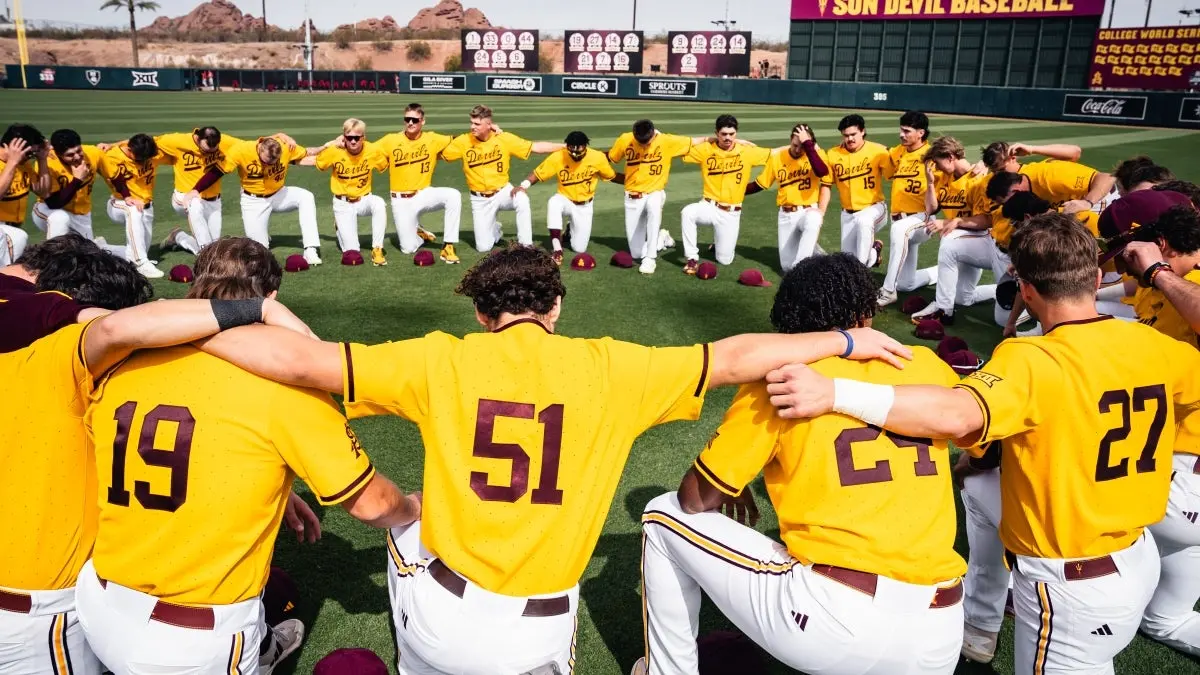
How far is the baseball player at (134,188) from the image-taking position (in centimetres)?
1059

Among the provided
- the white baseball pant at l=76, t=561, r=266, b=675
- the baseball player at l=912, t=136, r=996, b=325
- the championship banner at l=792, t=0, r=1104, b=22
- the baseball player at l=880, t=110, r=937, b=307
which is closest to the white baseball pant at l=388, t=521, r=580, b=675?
the white baseball pant at l=76, t=561, r=266, b=675

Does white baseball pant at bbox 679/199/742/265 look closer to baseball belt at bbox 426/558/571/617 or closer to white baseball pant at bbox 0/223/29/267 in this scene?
white baseball pant at bbox 0/223/29/267

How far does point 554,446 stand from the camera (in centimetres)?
286

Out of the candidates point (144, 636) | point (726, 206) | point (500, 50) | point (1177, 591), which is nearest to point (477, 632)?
point (144, 636)

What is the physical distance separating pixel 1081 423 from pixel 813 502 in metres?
1.06

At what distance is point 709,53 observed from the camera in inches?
1971

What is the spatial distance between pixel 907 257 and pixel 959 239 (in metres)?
1.19

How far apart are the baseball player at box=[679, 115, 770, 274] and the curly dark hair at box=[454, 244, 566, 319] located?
867 centimetres

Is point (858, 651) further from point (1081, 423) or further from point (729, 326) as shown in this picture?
point (729, 326)

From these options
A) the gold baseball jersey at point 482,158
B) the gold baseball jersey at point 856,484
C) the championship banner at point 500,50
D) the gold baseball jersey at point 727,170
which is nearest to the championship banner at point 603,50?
the championship banner at point 500,50

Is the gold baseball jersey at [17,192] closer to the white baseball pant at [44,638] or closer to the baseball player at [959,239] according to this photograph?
the white baseball pant at [44,638]

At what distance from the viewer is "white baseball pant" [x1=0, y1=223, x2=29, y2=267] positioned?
360 inches

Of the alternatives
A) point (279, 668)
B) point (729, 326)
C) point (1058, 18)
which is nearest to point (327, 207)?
point (729, 326)

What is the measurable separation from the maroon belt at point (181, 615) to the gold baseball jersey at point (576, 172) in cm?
999
